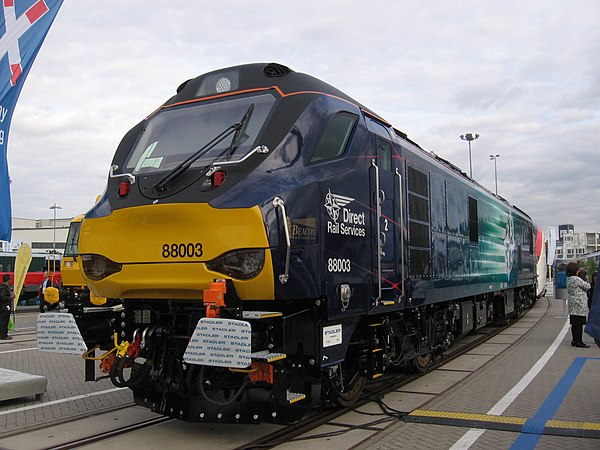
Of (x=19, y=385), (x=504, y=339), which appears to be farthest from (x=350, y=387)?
(x=504, y=339)

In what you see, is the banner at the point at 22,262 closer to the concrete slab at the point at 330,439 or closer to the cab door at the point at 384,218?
Result: the cab door at the point at 384,218

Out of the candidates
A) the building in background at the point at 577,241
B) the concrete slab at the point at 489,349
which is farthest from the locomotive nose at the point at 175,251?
the building in background at the point at 577,241

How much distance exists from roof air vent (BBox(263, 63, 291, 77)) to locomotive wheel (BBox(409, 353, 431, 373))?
15.4ft

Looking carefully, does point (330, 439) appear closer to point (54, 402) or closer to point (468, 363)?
point (54, 402)

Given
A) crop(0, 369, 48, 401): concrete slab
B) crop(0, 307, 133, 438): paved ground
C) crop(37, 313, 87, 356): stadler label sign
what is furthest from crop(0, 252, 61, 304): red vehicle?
crop(37, 313, 87, 356): stadler label sign

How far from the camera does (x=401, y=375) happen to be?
29.2 feet

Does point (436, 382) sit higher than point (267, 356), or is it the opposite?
point (267, 356)

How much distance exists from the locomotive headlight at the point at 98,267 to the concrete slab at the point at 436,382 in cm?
430

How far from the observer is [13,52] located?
25.0 ft

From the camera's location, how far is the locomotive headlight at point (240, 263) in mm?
4906

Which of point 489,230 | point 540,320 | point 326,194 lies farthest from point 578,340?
point 326,194

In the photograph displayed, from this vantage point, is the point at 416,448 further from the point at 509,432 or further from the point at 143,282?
the point at 143,282

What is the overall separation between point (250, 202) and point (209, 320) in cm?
104

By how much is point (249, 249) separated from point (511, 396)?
4519 mm
